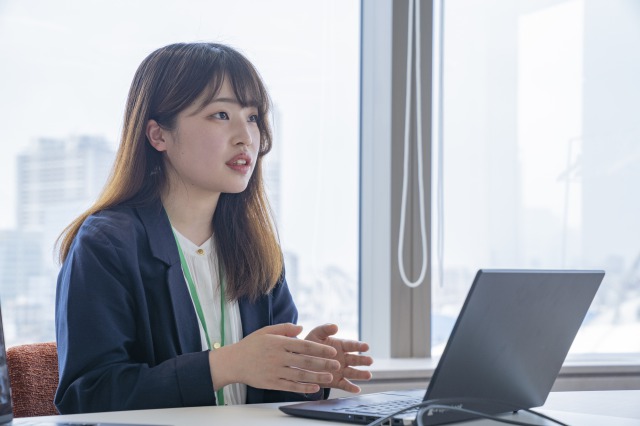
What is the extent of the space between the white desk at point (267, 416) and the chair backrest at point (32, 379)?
0.39 metres

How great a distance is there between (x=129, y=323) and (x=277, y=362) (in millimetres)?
348

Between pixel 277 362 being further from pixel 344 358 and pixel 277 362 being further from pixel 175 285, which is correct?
pixel 175 285

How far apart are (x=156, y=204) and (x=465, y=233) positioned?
4.14ft

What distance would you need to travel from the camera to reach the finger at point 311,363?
1270 millimetres

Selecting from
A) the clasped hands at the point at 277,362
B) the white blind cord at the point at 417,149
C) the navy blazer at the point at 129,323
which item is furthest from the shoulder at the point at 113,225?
the white blind cord at the point at 417,149

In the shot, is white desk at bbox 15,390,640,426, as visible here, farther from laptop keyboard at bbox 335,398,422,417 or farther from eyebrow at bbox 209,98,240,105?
eyebrow at bbox 209,98,240,105

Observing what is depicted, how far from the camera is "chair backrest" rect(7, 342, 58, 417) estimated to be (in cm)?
155

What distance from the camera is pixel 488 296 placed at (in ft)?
3.55

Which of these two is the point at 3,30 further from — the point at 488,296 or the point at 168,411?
the point at 488,296

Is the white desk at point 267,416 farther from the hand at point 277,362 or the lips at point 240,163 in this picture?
the lips at point 240,163

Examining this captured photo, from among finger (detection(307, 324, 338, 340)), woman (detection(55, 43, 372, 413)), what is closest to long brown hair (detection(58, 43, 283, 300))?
woman (detection(55, 43, 372, 413))

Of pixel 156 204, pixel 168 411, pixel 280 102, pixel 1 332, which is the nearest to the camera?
pixel 1 332

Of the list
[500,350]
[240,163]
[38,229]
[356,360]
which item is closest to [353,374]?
[356,360]

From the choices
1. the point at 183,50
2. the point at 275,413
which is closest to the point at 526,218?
the point at 183,50
